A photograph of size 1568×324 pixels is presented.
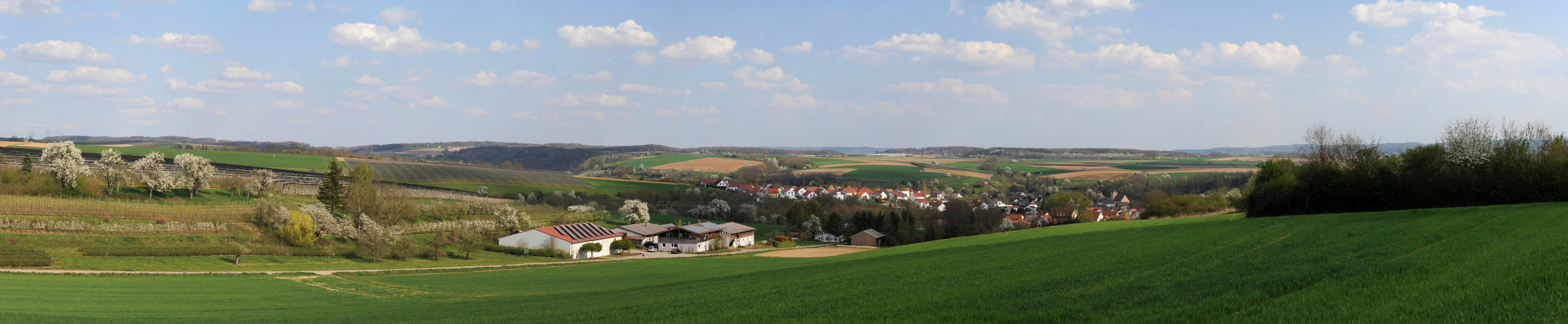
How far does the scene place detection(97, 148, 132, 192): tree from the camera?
56625 millimetres

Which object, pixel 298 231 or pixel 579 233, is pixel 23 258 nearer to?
pixel 298 231

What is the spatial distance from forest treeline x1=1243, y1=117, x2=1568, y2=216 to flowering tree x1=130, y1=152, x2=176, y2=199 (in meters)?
78.8

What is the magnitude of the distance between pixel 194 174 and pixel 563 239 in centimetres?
3100

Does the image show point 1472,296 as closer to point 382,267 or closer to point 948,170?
point 382,267

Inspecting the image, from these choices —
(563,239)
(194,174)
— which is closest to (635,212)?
(563,239)

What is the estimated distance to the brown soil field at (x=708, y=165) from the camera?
512 feet

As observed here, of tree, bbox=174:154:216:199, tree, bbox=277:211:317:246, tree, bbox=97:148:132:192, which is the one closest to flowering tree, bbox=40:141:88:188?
tree, bbox=97:148:132:192

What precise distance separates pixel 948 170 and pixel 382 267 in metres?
131

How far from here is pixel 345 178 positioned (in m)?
73.3

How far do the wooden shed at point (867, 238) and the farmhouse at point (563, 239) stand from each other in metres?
27.4

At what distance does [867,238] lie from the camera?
7875cm

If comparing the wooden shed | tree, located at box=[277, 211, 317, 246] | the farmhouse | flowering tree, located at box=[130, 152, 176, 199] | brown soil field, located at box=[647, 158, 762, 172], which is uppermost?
flowering tree, located at box=[130, 152, 176, 199]

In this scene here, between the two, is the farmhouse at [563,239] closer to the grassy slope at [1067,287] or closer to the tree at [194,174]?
the grassy slope at [1067,287]

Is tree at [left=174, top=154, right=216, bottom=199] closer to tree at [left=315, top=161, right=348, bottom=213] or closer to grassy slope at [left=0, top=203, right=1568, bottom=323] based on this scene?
tree at [left=315, top=161, right=348, bottom=213]
